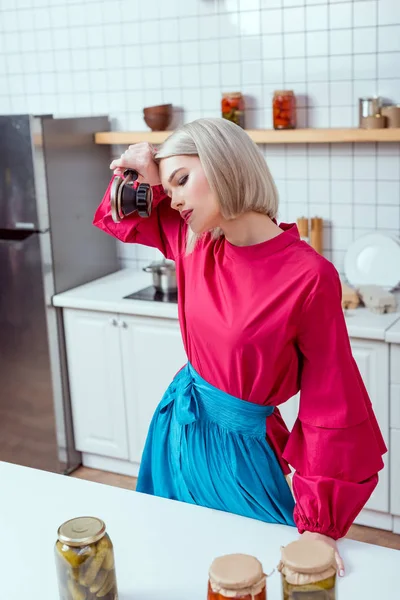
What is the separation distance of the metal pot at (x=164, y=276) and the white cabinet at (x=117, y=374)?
0.64 feet

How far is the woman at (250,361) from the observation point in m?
1.47

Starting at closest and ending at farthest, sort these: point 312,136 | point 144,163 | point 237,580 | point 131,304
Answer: point 237,580 < point 144,163 < point 312,136 < point 131,304

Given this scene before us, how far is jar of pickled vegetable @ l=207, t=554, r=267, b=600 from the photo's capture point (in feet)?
3.21

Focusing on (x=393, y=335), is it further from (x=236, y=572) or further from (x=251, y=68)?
(x=236, y=572)

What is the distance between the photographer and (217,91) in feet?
11.4

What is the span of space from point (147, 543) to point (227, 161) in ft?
2.40

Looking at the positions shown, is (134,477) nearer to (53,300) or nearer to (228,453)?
(53,300)

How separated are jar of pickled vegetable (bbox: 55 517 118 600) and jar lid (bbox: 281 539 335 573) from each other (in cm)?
29

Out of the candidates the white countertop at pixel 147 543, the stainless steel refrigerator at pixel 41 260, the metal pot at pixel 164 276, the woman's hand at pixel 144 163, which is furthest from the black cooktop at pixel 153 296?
the white countertop at pixel 147 543

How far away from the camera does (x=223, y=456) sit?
1.70 meters

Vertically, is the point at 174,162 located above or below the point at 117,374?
above

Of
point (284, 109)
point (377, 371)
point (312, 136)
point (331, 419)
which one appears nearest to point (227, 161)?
point (331, 419)

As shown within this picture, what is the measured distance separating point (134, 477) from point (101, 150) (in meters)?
1.58

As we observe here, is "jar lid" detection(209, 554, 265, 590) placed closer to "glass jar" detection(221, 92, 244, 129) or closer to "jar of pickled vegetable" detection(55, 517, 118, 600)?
"jar of pickled vegetable" detection(55, 517, 118, 600)
